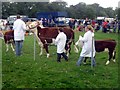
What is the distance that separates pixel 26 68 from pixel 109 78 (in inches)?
120

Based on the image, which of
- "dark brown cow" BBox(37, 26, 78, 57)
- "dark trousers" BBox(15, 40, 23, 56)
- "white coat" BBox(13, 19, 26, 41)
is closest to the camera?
"white coat" BBox(13, 19, 26, 41)

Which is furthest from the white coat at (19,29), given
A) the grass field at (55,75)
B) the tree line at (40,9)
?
the tree line at (40,9)

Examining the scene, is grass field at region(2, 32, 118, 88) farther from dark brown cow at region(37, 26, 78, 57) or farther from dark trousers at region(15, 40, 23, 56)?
dark brown cow at region(37, 26, 78, 57)

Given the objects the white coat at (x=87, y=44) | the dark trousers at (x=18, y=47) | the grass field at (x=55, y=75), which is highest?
the white coat at (x=87, y=44)

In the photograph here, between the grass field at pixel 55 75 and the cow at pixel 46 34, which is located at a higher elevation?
the cow at pixel 46 34

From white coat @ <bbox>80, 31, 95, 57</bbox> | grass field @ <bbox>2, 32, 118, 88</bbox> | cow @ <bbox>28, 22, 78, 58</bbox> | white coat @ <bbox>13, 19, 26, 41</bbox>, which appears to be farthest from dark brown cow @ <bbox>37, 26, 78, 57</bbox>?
white coat @ <bbox>80, 31, 95, 57</bbox>

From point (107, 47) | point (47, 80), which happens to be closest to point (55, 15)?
point (107, 47)

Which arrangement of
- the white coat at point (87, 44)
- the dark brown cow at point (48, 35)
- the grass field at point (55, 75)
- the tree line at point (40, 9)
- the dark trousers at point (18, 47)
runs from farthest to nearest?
the tree line at point (40, 9), the dark brown cow at point (48, 35), the dark trousers at point (18, 47), the white coat at point (87, 44), the grass field at point (55, 75)

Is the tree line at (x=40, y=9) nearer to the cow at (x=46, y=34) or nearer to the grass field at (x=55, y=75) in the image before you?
the cow at (x=46, y=34)

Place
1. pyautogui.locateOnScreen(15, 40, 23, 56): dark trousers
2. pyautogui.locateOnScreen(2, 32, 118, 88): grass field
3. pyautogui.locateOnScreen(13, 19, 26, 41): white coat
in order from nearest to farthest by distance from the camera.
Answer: pyautogui.locateOnScreen(2, 32, 118, 88): grass field
pyautogui.locateOnScreen(13, 19, 26, 41): white coat
pyautogui.locateOnScreen(15, 40, 23, 56): dark trousers

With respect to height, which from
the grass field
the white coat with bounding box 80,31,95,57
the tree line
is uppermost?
the tree line

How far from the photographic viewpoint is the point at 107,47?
12.1 meters

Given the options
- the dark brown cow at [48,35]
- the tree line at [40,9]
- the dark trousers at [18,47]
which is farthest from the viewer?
the tree line at [40,9]

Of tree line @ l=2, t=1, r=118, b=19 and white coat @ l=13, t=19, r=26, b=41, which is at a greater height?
tree line @ l=2, t=1, r=118, b=19
